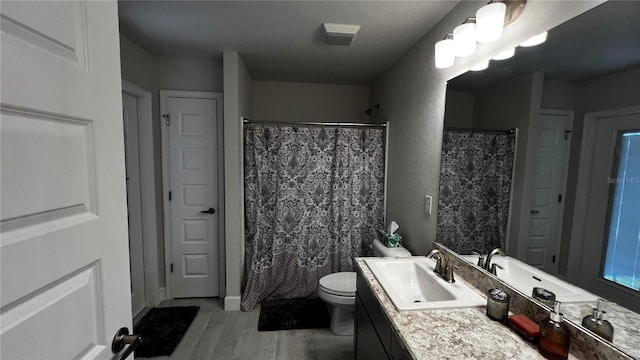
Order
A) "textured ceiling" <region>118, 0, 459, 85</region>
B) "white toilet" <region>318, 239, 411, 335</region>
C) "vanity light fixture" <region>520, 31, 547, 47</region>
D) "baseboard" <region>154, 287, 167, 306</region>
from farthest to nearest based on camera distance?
1. "baseboard" <region>154, 287, 167, 306</region>
2. "white toilet" <region>318, 239, 411, 335</region>
3. "textured ceiling" <region>118, 0, 459, 85</region>
4. "vanity light fixture" <region>520, 31, 547, 47</region>

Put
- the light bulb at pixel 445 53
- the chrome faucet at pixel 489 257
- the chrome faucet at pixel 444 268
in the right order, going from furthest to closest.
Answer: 1. the light bulb at pixel 445 53
2. the chrome faucet at pixel 444 268
3. the chrome faucet at pixel 489 257

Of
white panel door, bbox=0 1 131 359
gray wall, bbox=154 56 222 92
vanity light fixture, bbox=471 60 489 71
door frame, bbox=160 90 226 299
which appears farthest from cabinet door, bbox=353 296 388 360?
gray wall, bbox=154 56 222 92

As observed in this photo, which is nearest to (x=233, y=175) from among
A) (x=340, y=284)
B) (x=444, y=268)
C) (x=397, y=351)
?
(x=340, y=284)

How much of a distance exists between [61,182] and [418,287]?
1656 millimetres

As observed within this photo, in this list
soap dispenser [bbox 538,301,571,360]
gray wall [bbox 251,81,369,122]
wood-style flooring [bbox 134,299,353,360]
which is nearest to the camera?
soap dispenser [bbox 538,301,571,360]

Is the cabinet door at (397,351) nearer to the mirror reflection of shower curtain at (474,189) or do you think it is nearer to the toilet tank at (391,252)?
the mirror reflection of shower curtain at (474,189)

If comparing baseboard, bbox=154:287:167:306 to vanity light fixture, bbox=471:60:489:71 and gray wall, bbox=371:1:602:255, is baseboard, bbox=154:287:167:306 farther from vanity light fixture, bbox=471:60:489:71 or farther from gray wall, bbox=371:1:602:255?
vanity light fixture, bbox=471:60:489:71

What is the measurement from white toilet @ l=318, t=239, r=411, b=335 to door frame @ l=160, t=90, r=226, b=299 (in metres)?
1.14

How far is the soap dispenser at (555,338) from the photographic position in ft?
2.90

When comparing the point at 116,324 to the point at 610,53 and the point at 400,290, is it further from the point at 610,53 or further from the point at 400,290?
the point at 610,53

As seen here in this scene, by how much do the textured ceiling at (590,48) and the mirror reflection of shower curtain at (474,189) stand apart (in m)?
0.31

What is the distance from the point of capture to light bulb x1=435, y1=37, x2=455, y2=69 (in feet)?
5.21

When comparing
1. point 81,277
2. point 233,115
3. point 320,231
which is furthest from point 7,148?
point 320,231

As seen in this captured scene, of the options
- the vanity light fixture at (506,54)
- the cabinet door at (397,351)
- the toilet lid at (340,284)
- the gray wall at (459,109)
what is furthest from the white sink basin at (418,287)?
the vanity light fixture at (506,54)
